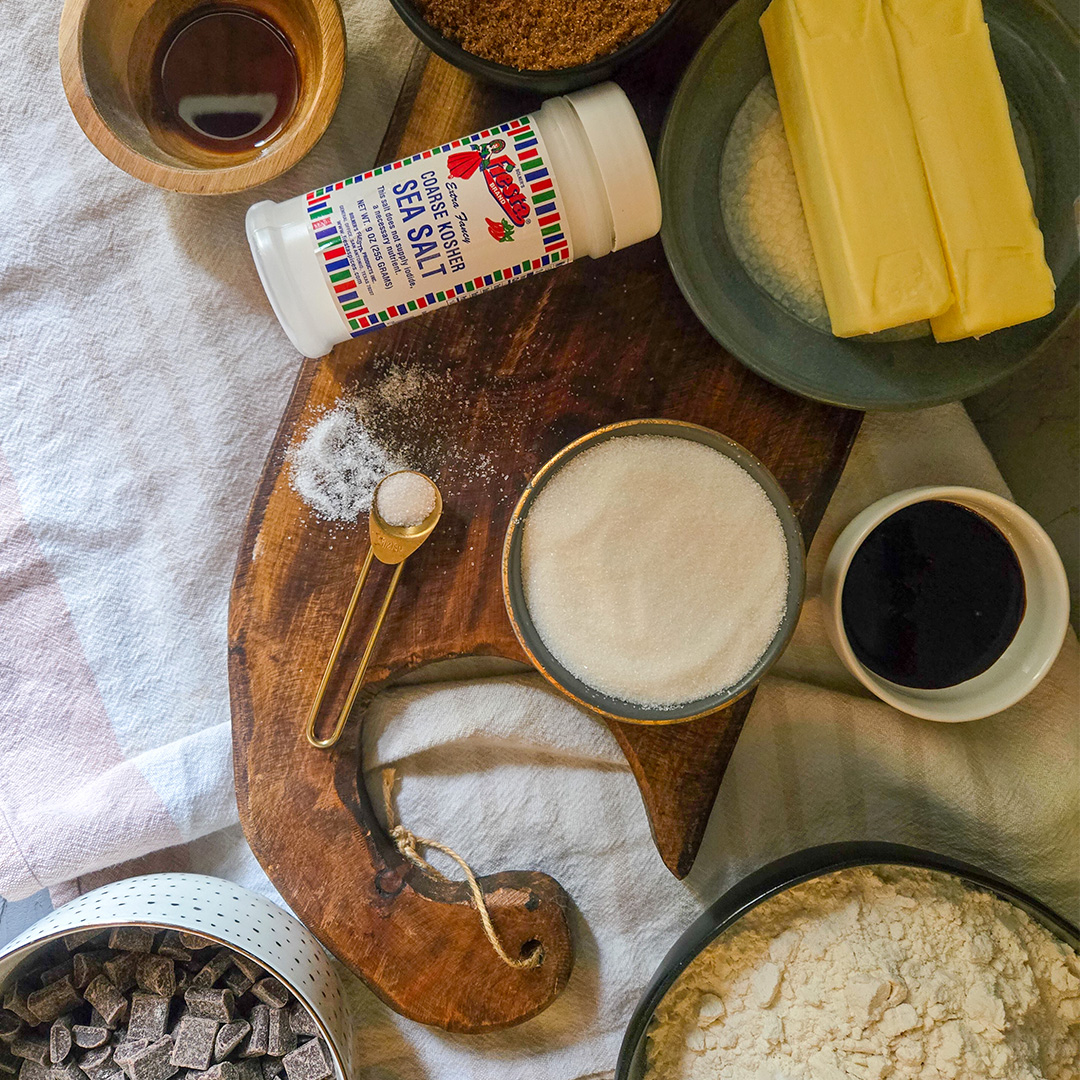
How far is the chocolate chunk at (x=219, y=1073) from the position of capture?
0.90 meters

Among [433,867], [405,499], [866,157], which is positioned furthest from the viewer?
[433,867]

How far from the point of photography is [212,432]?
99cm

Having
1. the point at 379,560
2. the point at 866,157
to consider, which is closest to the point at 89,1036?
the point at 379,560

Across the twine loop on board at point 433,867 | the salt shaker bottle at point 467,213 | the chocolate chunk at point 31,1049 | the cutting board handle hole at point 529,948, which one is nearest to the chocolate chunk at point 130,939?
the chocolate chunk at point 31,1049

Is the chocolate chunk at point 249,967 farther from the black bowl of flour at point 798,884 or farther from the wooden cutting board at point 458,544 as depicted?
the black bowl of flour at point 798,884

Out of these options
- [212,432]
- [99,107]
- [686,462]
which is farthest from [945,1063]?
[99,107]

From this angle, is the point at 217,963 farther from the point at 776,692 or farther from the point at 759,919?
the point at 776,692

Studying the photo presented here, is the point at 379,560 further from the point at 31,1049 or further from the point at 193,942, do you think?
the point at 31,1049

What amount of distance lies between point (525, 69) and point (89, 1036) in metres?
1.09

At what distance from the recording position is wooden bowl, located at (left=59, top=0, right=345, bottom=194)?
0.81 meters

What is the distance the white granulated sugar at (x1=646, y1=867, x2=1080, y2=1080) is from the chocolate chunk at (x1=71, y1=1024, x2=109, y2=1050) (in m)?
0.59

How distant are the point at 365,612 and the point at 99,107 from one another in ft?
1.80

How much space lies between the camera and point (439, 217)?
2.56 ft

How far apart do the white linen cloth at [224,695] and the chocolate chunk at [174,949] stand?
9 centimetres
